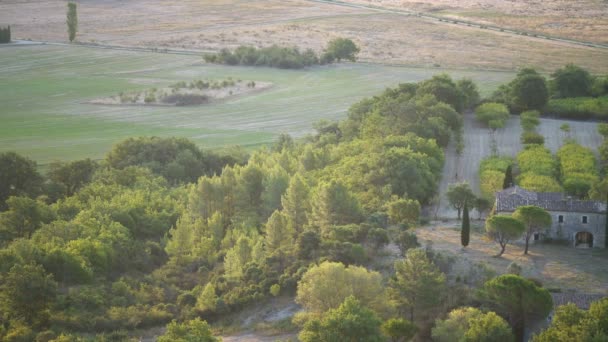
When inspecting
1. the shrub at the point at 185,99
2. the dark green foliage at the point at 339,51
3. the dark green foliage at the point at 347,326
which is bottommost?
the dark green foliage at the point at 347,326

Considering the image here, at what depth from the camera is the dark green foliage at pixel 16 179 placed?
76.9 m

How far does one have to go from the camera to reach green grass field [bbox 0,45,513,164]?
335 feet

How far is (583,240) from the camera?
63062mm

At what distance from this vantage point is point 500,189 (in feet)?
242

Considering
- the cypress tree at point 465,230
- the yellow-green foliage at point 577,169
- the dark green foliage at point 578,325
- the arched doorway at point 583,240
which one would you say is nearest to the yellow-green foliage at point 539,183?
the yellow-green foliage at point 577,169

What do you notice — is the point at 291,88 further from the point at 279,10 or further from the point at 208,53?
the point at 279,10

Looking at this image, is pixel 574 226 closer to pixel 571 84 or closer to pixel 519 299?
pixel 519 299

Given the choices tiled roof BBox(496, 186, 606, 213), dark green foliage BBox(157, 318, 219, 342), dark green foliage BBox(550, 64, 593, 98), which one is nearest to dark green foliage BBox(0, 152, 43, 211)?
dark green foliage BBox(157, 318, 219, 342)

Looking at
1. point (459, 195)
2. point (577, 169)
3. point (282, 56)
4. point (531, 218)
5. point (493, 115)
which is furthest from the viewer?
point (282, 56)

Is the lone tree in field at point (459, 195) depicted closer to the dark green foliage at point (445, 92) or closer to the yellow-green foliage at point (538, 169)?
the yellow-green foliage at point (538, 169)

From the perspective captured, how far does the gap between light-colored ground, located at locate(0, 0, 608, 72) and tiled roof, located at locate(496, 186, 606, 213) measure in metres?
74.7

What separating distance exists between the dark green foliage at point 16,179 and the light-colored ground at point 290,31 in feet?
251

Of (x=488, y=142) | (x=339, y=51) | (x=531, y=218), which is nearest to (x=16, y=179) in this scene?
(x=531, y=218)

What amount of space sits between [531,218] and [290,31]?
110586mm
